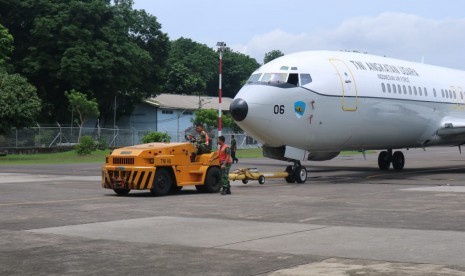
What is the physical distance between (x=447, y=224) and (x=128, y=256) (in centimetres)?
605

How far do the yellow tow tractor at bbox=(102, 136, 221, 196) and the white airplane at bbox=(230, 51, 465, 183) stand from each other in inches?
102

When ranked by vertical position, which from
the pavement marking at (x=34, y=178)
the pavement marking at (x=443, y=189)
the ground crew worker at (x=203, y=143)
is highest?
the ground crew worker at (x=203, y=143)

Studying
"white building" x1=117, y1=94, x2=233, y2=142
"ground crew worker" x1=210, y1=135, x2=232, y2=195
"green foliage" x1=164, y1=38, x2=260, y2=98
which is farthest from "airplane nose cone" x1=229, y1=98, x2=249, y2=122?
"green foliage" x1=164, y1=38, x2=260, y2=98

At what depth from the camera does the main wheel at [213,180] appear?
68.0ft

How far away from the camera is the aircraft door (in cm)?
2502

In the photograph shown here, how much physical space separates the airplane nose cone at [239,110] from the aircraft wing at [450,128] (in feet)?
38.3

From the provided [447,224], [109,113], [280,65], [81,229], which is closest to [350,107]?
[280,65]

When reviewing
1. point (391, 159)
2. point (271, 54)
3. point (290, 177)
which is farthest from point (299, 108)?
point (271, 54)

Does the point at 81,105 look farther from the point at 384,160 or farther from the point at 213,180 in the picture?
the point at 213,180

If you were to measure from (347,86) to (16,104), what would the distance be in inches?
1194

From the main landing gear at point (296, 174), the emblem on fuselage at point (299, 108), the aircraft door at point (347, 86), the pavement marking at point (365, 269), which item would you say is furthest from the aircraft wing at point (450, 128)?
the pavement marking at point (365, 269)

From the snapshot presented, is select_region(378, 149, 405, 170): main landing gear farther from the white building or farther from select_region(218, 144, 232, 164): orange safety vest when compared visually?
the white building

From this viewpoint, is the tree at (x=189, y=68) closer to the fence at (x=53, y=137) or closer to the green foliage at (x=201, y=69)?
the green foliage at (x=201, y=69)

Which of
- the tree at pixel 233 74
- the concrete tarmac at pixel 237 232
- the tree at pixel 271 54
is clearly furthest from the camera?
the tree at pixel 271 54
